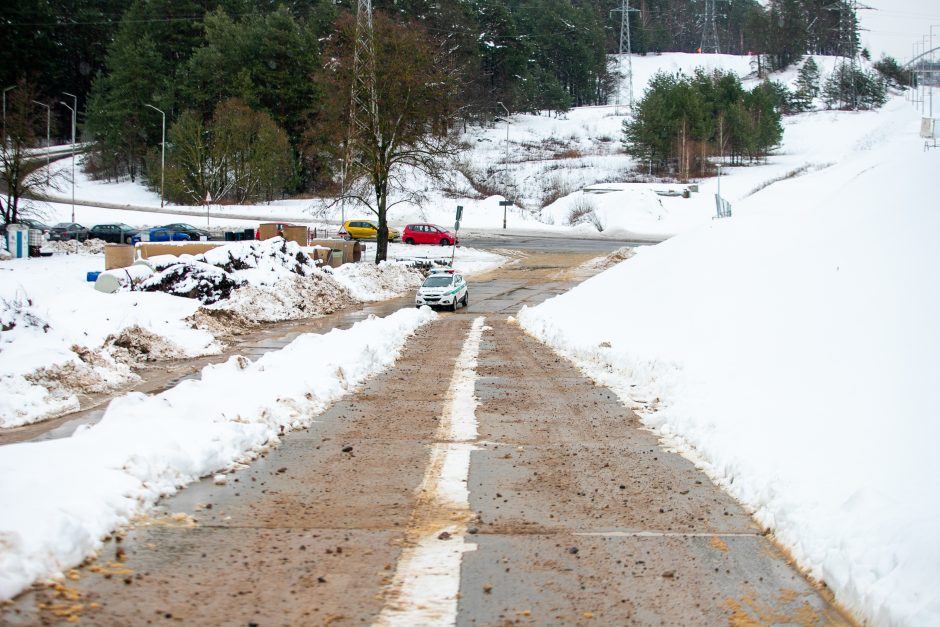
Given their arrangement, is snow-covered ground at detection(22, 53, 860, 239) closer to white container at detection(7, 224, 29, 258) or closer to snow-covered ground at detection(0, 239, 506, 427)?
snow-covered ground at detection(0, 239, 506, 427)

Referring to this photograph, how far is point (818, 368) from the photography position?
1071 cm

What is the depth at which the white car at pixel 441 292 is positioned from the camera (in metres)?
30.1

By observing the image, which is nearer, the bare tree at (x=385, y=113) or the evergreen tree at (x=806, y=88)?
the bare tree at (x=385, y=113)

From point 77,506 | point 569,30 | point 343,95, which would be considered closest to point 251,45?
point 343,95

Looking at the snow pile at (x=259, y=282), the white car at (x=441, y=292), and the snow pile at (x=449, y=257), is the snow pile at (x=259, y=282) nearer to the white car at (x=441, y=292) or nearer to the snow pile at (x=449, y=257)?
the white car at (x=441, y=292)

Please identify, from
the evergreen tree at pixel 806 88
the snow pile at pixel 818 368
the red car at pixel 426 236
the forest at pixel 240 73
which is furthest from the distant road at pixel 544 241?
the evergreen tree at pixel 806 88

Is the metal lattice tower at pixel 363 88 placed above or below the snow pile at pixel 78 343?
above

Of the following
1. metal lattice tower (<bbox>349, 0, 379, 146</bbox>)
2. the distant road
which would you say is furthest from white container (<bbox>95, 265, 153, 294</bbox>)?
the distant road

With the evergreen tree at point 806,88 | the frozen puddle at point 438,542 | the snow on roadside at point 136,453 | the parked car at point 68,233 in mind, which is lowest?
the frozen puddle at point 438,542

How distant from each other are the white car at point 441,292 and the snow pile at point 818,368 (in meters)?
8.34

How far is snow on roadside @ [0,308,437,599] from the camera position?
19.2 ft

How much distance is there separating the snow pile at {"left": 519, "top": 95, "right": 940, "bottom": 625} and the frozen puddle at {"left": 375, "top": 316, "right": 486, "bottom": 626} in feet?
8.34

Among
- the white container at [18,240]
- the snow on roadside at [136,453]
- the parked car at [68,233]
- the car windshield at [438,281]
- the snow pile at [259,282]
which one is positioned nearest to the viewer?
the snow on roadside at [136,453]

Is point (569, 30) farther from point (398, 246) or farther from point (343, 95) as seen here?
point (343, 95)
